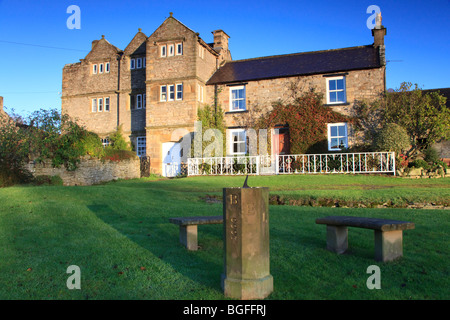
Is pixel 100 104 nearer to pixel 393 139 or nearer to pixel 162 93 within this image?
pixel 162 93

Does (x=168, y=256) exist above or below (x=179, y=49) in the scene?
below

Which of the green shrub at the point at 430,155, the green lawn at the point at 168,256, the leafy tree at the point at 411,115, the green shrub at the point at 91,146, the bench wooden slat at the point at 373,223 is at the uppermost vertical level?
the leafy tree at the point at 411,115

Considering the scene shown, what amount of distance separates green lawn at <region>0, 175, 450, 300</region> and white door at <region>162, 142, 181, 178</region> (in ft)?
44.8

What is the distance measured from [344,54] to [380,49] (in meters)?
2.34

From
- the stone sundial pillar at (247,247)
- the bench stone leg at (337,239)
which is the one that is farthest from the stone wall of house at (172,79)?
the stone sundial pillar at (247,247)

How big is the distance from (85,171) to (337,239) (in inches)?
600

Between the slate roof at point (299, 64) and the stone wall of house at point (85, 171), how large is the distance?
8889 millimetres

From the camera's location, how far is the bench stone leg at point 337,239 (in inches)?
205

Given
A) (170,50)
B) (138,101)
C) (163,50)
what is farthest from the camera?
(138,101)

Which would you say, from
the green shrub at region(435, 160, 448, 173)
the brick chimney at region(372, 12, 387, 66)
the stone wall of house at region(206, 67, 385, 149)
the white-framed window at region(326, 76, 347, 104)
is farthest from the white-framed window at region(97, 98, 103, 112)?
the green shrub at region(435, 160, 448, 173)

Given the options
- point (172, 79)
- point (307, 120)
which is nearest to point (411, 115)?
point (307, 120)

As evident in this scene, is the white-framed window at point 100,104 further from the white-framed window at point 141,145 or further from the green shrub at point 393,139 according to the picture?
the green shrub at point 393,139

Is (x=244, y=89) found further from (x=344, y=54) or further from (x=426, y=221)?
(x=426, y=221)

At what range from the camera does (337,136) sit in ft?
68.8
